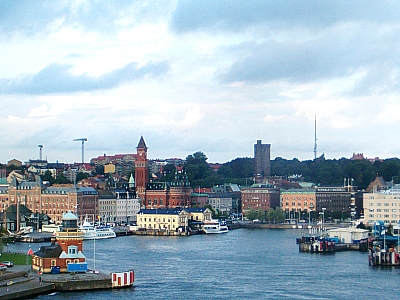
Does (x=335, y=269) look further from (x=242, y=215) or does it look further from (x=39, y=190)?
(x=242, y=215)

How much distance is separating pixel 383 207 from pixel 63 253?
36537mm

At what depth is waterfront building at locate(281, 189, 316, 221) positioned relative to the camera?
288ft

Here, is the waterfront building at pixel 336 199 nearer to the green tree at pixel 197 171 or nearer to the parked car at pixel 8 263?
the green tree at pixel 197 171

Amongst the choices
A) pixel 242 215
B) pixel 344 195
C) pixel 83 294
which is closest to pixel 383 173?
pixel 344 195

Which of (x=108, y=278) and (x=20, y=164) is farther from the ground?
(x=20, y=164)

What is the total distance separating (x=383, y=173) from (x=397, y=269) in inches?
2305

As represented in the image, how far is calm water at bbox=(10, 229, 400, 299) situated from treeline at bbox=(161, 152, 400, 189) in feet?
142

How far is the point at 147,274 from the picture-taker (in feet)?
131

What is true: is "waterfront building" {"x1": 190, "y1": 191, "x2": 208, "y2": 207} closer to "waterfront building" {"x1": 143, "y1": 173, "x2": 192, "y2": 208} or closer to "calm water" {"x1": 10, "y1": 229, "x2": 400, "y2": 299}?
"waterfront building" {"x1": 143, "y1": 173, "x2": 192, "y2": 208}

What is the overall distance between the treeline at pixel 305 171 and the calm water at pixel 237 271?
4322 cm

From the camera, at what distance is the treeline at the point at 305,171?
100938 mm

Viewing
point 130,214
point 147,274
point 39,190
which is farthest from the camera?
point 130,214

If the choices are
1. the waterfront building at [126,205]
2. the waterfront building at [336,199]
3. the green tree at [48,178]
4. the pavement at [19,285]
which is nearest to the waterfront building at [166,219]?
the waterfront building at [126,205]

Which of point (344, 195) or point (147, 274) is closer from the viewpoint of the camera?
point (147, 274)
